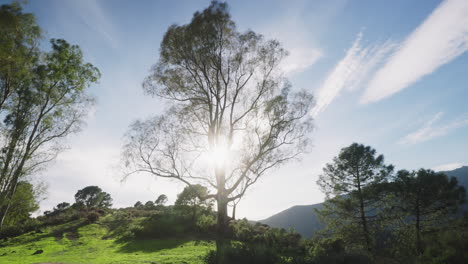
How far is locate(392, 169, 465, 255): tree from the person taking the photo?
1989 cm

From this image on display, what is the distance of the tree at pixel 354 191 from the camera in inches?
752

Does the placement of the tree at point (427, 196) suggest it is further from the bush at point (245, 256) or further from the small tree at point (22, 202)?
the small tree at point (22, 202)

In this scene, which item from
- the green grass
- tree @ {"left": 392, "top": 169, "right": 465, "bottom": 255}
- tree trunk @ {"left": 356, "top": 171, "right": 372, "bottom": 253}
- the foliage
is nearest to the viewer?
the green grass

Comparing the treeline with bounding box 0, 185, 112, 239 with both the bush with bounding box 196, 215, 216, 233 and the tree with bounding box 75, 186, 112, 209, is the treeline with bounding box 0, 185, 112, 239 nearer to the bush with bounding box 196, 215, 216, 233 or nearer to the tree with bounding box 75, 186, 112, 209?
the bush with bounding box 196, 215, 216, 233

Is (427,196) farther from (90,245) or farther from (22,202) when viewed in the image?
(22,202)

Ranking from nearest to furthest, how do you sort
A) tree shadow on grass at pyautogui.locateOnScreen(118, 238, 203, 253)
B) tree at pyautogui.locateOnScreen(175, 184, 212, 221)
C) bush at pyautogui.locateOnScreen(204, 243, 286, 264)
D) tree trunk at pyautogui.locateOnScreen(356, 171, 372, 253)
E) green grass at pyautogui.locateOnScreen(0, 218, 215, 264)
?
bush at pyautogui.locateOnScreen(204, 243, 286, 264) < green grass at pyautogui.locateOnScreen(0, 218, 215, 264) < tree shadow on grass at pyautogui.locateOnScreen(118, 238, 203, 253) < tree trunk at pyautogui.locateOnScreen(356, 171, 372, 253) < tree at pyautogui.locateOnScreen(175, 184, 212, 221)

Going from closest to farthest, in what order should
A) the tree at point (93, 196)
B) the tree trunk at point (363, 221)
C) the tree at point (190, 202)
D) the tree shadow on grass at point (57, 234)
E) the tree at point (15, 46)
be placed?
the tree at point (15, 46)
the tree shadow on grass at point (57, 234)
the tree trunk at point (363, 221)
the tree at point (190, 202)
the tree at point (93, 196)

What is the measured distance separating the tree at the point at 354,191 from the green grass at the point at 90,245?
12856 mm

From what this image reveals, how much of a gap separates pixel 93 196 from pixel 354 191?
246 feet

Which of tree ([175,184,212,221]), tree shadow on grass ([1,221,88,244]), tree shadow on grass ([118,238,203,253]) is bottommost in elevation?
tree shadow on grass ([118,238,203,253])

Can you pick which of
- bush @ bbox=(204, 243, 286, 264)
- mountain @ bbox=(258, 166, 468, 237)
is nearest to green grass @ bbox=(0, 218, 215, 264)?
bush @ bbox=(204, 243, 286, 264)

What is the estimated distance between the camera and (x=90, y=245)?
50.1 ft

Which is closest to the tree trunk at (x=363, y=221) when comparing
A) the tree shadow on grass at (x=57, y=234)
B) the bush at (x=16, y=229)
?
the tree shadow on grass at (x=57, y=234)

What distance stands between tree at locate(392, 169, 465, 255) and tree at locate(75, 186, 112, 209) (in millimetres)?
75244
